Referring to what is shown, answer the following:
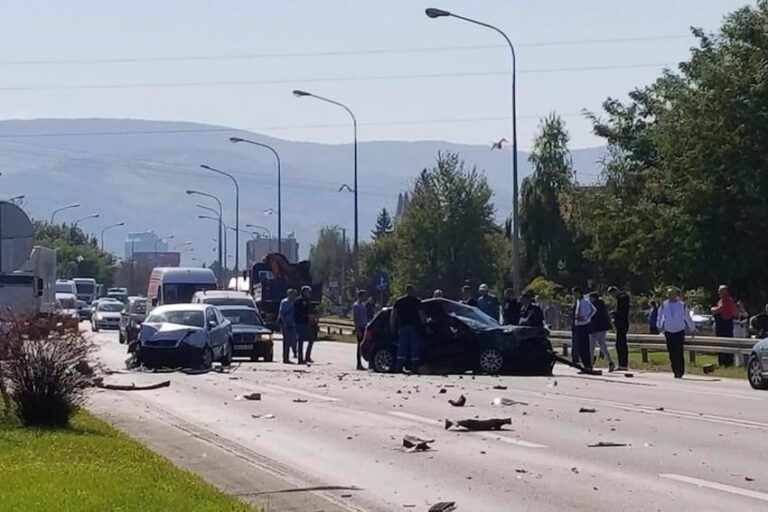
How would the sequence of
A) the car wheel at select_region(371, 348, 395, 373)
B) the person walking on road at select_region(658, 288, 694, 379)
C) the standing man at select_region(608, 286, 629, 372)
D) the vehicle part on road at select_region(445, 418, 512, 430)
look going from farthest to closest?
the standing man at select_region(608, 286, 629, 372)
the car wheel at select_region(371, 348, 395, 373)
the person walking on road at select_region(658, 288, 694, 379)
the vehicle part on road at select_region(445, 418, 512, 430)

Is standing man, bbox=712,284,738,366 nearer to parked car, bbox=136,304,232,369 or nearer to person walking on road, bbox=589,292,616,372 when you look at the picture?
person walking on road, bbox=589,292,616,372

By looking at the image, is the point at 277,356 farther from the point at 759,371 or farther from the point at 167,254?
the point at 167,254

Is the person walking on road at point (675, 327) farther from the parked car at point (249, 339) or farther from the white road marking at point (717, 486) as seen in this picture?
the white road marking at point (717, 486)

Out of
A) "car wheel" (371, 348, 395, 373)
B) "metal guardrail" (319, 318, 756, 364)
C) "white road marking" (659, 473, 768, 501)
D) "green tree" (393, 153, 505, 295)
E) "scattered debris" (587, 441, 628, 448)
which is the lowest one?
"white road marking" (659, 473, 768, 501)

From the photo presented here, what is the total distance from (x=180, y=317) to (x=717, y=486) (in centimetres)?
2237

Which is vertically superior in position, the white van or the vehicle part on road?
the white van

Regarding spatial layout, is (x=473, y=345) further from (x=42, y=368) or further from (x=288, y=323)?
(x=42, y=368)

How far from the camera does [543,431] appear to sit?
57.6 ft

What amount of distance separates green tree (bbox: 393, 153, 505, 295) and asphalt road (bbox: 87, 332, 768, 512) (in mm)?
49827

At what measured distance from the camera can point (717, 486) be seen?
12.6 metres

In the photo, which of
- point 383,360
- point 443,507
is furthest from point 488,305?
point 443,507

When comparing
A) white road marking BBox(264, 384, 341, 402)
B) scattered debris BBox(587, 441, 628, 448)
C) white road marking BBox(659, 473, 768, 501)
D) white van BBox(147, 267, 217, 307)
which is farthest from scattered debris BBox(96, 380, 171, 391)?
white van BBox(147, 267, 217, 307)

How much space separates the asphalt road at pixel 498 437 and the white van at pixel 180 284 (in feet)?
84.0

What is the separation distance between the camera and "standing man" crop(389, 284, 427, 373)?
30.2 m
